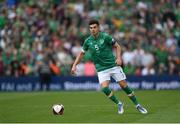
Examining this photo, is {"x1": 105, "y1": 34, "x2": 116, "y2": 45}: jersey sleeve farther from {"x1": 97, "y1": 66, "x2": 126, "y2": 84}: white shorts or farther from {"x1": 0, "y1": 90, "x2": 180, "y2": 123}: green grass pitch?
{"x1": 0, "y1": 90, "x2": 180, "y2": 123}: green grass pitch

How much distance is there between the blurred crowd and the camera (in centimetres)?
2961

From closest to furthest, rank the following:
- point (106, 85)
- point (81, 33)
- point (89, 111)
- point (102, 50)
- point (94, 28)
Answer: point (94, 28) < point (106, 85) < point (102, 50) < point (89, 111) < point (81, 33)

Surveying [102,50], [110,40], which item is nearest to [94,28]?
[110,40]

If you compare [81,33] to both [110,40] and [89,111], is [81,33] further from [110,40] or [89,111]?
[110,40]

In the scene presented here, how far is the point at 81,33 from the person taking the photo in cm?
3134

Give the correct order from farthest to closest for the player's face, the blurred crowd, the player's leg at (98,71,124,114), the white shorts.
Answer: the blurred crowd, the white shorts, the player's leg at (98,71,124,114), the player's face

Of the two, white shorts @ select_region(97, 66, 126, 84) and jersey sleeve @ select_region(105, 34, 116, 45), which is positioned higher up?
jersey sleeve @ select_region(105, 34, 116, 45)

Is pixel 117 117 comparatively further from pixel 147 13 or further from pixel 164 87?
pixel 147 13

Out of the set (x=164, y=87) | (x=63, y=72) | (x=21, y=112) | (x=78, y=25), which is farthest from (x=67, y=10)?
(x=21, y=112)

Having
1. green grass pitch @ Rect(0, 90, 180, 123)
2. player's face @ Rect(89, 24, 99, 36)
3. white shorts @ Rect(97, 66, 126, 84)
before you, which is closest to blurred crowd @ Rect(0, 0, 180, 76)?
green grass pitch @ Rect(0, 90, 180, 123)

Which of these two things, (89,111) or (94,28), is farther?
(89,111)

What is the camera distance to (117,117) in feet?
51.4

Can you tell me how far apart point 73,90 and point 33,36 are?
4.11 m

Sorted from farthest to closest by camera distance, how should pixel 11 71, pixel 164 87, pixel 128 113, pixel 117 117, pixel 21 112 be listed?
pixel 11 71
pixel 164 87
pixel 21 112
pixel 128 113
pixel 117 117
